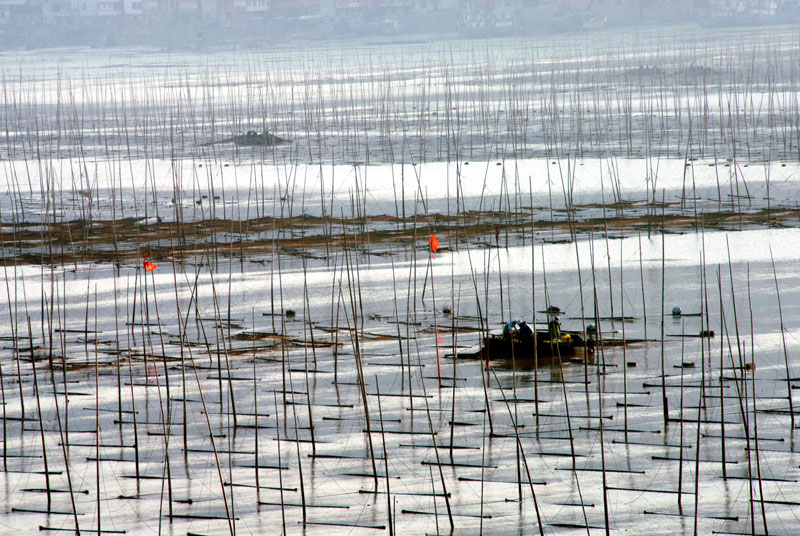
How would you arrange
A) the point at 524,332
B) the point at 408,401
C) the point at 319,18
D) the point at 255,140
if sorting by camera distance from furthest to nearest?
the point at 319,18
the point at 255,140
the point at 524,332
the point at 408,401

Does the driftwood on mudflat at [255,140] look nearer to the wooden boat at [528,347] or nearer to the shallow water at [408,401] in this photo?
the shallow water at [408,401]

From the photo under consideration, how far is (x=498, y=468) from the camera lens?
25.9 feet

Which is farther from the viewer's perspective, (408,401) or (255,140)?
(255,140)

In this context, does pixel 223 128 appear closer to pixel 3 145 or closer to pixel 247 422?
pixel 3 145

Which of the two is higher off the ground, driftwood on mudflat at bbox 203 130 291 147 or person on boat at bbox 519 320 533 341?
driftwood on mudflat at bbox 203 130 291 147

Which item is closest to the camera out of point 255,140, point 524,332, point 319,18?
point 524,332

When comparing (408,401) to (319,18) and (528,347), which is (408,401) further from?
(319,18)

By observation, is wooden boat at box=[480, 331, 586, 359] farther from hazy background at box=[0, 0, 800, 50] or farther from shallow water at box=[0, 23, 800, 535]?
hazy background at box=[0, 0, 800, 50]

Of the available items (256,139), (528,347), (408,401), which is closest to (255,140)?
(256,139)

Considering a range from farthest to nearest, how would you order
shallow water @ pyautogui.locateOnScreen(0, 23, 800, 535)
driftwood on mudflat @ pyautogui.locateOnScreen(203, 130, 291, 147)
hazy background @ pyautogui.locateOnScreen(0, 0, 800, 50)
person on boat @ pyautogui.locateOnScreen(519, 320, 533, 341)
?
hazy background @ pyautogui.locateOnScreen(0, 0, 800, 50) → driftwood on mudflat @ pyautogui.locateOnScreen(203, 130, 291, 147) → person on boat @ pyautogui.locateOnScreen(519, 320, 533, 341) → shallow water @ pyautogui.locateOnScreen(0, 23, 800, 535)

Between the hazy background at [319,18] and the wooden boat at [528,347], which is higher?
the hazy background at [319,18]

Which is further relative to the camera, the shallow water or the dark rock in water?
the dark rock in water

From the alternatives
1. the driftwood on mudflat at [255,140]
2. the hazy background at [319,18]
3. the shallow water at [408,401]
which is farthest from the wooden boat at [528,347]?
the hazy background at [319,18]

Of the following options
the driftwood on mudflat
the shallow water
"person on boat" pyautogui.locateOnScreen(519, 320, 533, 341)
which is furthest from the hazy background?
"person on boat" pyautogui.locateOnScreen(519, 320, 533, 341)
